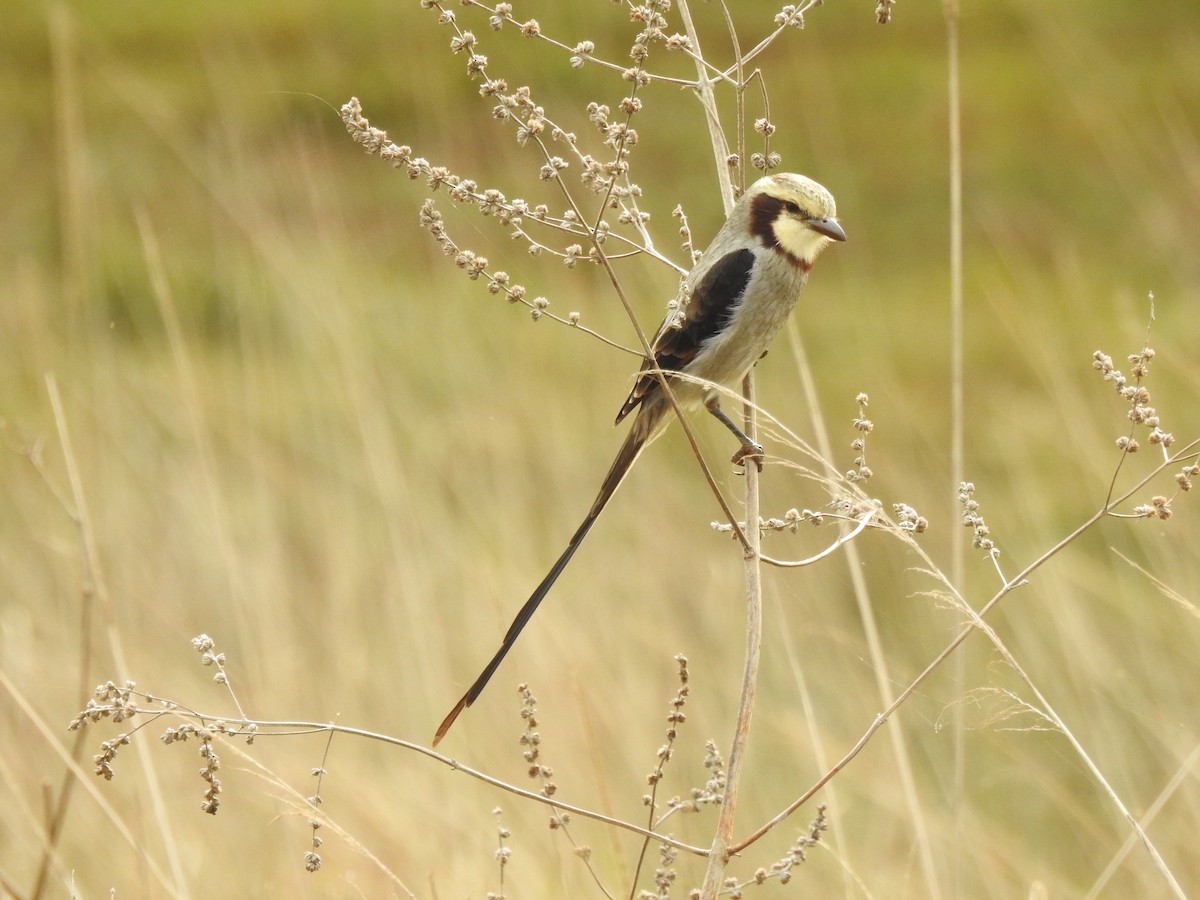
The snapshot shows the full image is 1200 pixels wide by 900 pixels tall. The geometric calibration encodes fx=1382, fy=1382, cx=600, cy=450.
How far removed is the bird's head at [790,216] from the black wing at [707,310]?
6cm

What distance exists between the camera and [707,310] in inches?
103

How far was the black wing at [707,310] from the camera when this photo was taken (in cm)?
257

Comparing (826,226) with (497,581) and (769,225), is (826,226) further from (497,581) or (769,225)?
(497,581)

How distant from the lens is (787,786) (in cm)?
373

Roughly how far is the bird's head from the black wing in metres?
0.06

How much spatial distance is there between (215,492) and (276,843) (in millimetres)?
788

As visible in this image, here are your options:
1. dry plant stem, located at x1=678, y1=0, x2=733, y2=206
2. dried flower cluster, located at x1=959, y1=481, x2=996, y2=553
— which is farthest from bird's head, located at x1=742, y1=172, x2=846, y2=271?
dried flower cluster, located at x1=959, y1=481, x2=996, y2=553

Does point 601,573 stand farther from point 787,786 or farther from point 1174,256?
point 1174,256

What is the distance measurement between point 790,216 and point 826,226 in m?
0.13

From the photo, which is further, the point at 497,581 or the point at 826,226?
the point at 497,581

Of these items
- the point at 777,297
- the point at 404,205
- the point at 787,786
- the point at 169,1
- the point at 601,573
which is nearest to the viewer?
the point at 777,297

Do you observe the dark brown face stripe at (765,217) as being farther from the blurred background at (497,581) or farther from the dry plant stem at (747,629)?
the dry plant stem at (747,629)

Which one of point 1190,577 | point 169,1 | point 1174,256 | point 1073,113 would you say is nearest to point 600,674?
point 1190,577

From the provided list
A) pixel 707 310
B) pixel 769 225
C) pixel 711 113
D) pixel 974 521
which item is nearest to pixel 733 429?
pixel 707 310
